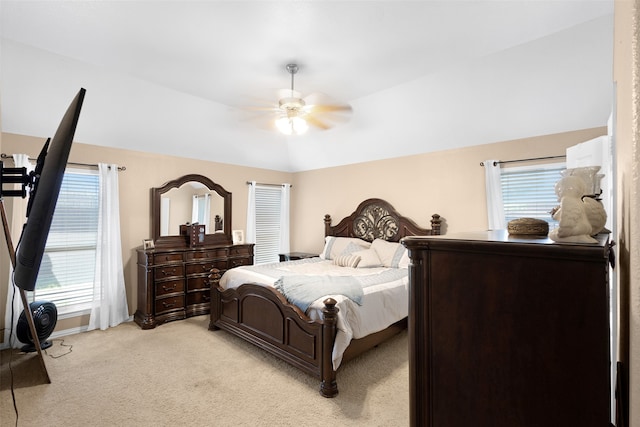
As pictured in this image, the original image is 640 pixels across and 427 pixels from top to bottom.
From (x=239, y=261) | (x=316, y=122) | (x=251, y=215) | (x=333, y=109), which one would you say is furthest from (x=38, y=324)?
(x=333, y=109)

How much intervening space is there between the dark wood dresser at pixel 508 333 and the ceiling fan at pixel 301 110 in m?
2.26

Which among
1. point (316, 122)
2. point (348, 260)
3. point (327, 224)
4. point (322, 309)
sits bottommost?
point (322, 309)

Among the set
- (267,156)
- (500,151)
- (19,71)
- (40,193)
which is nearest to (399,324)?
(500,151)

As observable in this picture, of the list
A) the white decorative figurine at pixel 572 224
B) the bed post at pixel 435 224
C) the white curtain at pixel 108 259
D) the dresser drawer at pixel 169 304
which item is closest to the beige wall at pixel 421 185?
the bed post at pixel 435 224

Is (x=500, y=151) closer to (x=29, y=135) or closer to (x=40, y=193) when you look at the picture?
(x=40, y=193)

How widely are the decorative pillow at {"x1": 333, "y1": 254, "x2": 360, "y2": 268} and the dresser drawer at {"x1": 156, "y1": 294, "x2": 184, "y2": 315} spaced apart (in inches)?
85.3

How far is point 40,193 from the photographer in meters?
0.91

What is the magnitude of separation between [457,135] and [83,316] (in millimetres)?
5157

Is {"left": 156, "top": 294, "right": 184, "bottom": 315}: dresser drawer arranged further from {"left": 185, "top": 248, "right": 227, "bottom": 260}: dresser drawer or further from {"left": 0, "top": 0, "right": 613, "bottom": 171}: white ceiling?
{"left": 0, "top": 0, "right": 613, "bottom": 171}: white ceiling

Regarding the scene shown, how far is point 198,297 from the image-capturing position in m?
4.29

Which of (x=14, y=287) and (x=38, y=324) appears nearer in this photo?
(x=38, y=324)

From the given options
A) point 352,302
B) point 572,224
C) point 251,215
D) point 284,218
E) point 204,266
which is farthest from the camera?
point 284,218

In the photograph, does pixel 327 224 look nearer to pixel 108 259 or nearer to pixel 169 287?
pixel 169 287

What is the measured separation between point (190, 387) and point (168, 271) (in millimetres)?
1871
